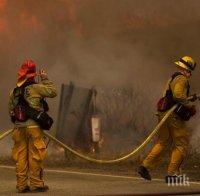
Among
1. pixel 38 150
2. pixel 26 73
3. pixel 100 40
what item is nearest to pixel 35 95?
pixel 26 73

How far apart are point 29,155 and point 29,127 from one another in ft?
1.15

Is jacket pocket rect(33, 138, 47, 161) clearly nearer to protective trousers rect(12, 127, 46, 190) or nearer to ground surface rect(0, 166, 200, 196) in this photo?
protective trousers rect(12, 127, 46, 190)

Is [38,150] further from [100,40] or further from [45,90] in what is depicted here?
[100,40]

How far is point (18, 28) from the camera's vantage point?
1920 cm

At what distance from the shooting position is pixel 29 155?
9633 mm

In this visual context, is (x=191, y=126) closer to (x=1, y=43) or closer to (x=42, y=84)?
(x=1, y=43)

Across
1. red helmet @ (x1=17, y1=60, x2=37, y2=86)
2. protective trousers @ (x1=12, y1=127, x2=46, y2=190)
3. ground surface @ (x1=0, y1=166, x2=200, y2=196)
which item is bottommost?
ground surface @ (x1=0, y1=166, x2=200, y2=196)

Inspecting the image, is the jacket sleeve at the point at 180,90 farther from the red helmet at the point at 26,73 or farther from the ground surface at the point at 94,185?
the red helmet at the point at 26,73

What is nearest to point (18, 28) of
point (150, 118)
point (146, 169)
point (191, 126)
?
point (150, 118)

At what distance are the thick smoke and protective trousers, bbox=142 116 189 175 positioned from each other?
6.72 m

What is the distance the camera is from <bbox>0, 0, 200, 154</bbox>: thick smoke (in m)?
17.8

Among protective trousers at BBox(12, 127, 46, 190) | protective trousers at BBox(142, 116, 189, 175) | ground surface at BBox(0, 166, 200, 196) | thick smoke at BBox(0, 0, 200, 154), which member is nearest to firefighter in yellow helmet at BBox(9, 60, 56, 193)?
protective trousers at BBox(12, 127, 46, 190)

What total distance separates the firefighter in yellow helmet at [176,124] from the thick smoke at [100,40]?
21.6 feet

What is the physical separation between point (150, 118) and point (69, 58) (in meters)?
2.65
